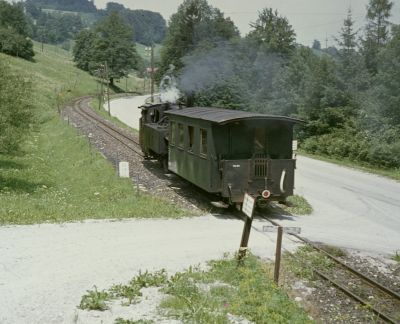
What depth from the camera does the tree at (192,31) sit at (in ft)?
211

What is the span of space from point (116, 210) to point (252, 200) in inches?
226

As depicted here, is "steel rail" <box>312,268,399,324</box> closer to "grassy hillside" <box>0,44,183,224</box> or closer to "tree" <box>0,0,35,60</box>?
"grassy hillside" <box>0,44,183,224</box>

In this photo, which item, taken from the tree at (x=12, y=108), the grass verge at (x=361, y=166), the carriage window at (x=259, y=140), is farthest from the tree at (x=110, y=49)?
the carriage window at (x=259, y=140)

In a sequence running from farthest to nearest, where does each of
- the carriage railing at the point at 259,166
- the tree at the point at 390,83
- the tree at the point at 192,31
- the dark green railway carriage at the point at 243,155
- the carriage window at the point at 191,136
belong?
the tree at the point at 192,31 < the tree at the point at 390,83 < the carriage window at the point at 191,136 < the carriage railing at the point at 259,166 < the dark green railway carriage at the point at 243,155

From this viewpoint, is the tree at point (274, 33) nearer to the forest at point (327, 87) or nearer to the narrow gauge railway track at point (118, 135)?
the forest at point (327, 87)

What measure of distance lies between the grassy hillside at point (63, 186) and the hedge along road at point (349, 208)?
428cm

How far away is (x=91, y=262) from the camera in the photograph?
10.3 meters

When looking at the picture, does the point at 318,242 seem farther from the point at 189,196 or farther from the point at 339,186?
the point at 339,186

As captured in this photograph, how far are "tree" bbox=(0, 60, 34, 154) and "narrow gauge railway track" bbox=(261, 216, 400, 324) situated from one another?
1288cm

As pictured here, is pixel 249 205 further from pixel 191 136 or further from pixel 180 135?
pixel 180 135

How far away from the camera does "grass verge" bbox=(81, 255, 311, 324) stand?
26.3 feet

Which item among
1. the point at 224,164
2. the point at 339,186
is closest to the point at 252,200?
the point at 224,164

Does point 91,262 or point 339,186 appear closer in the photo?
point 91,262

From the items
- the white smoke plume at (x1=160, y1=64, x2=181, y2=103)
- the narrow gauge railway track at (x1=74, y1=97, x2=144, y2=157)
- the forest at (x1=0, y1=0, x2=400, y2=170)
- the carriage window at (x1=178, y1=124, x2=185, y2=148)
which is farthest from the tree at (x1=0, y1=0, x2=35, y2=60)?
the carriage window at (x1=178, y1=124, x2=185, y2=148)
